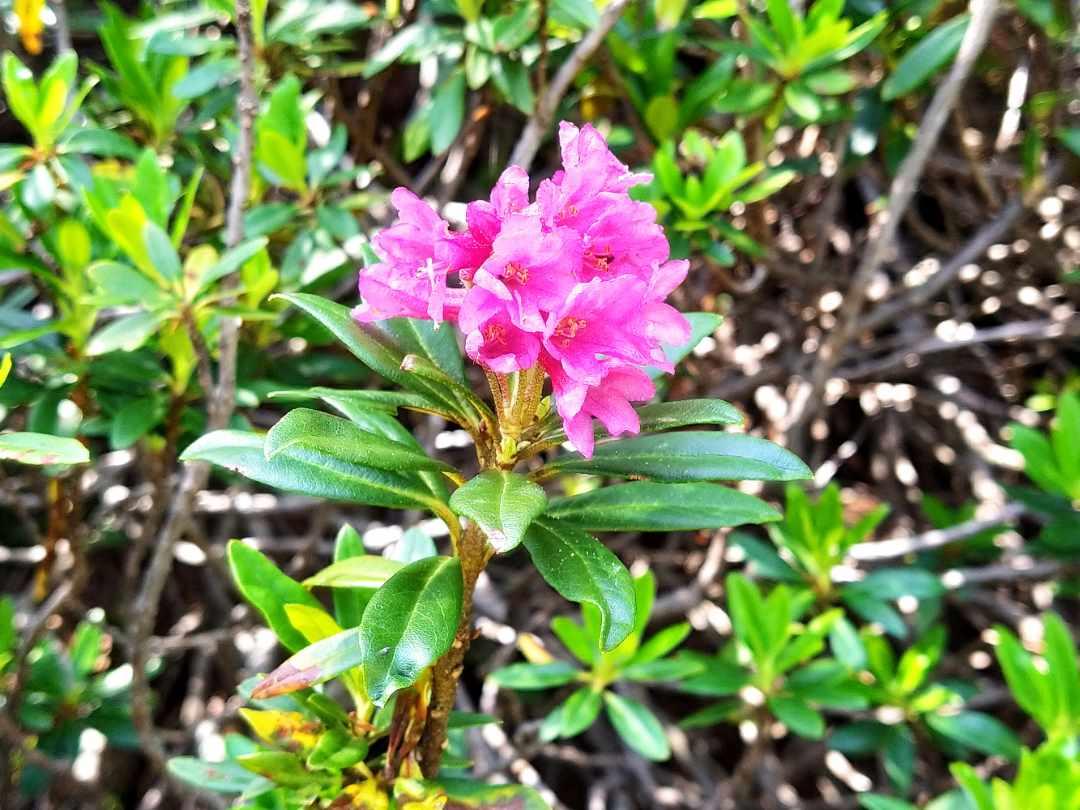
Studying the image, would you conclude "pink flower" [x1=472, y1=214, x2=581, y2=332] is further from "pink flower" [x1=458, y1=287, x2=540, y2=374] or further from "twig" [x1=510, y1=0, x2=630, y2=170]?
"twig" [x1=510, y1=0, x2=630, y2=170]

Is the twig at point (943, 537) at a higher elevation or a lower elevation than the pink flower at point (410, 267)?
lower

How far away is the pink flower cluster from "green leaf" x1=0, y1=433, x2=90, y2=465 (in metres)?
0.32

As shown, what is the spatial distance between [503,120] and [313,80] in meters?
0.48

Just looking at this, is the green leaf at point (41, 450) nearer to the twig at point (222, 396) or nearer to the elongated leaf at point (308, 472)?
the elongated leaf at point (308, 472)

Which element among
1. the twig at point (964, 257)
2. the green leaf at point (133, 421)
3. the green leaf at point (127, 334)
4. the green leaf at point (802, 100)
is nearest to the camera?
the green leaf at point (127, 334)

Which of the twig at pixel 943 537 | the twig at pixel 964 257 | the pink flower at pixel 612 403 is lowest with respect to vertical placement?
the twig at pixel 943 537

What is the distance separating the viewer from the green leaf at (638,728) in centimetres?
144

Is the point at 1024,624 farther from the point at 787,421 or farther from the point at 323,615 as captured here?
the point at 323,615

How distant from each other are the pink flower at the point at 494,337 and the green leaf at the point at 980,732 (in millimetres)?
1316

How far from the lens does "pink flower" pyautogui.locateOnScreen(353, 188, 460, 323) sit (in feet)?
2.69

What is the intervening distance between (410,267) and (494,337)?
0.11m

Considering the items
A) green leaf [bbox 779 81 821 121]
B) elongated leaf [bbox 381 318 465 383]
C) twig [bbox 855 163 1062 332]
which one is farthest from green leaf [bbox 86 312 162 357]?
twig [bbox 855 163 1062 332]

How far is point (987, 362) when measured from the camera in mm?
2477

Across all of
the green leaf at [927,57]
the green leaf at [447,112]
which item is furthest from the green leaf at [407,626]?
the green leaf at [927,57]
